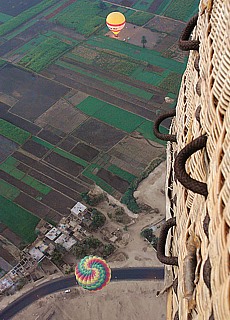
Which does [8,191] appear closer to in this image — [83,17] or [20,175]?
[20,175]

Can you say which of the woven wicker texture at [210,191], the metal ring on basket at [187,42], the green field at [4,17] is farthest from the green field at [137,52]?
the woven wicker texture at [210,191]

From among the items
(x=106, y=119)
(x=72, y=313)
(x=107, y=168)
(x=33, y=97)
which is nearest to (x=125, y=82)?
(x=106, y=119)


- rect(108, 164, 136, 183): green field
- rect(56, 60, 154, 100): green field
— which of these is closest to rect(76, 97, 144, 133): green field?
rect(56, 60, 154, 100): green field

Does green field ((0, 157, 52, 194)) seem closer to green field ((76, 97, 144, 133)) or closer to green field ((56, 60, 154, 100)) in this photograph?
green field ((76, 97, 144, 133))

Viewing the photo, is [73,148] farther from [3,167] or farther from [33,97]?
[33,97]

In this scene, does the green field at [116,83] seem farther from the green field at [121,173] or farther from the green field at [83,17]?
the green field at [121,173]

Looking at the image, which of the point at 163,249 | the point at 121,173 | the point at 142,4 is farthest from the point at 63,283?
the point at 142,4
